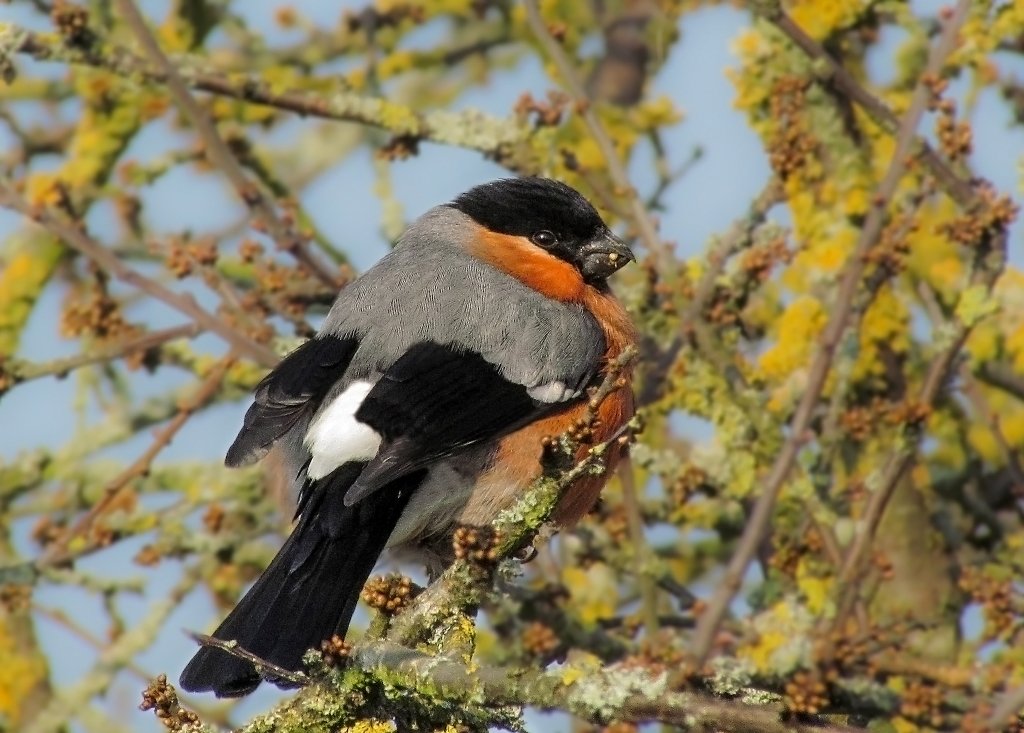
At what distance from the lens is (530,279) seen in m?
4.13

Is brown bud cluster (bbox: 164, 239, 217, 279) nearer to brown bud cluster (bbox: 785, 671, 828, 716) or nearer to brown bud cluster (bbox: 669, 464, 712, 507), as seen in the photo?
brown bud cluster (bbox: 669, 464, 712, 507)

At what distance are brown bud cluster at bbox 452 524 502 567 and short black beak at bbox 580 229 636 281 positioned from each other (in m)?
1.62

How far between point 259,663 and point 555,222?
2.14 meters

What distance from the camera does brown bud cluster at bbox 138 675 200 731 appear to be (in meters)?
2.33

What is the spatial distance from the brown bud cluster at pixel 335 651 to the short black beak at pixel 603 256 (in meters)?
1.94

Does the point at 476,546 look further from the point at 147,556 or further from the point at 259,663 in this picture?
the point at 147,556

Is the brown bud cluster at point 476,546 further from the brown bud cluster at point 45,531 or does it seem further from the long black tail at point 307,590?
the brown bud cluster at point 45,531

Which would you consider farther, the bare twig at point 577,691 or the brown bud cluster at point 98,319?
the brown bud cluster at point 98,319

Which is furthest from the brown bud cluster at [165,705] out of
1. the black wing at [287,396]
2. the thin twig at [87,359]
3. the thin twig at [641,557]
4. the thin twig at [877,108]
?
the thin twig at [877,108]

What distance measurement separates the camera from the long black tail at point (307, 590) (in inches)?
119

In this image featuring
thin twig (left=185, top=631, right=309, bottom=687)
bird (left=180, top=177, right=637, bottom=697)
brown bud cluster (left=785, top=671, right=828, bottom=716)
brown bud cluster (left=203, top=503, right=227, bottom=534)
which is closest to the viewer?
brown bud cluster (left=785, top=671, right=828, bottom=716)

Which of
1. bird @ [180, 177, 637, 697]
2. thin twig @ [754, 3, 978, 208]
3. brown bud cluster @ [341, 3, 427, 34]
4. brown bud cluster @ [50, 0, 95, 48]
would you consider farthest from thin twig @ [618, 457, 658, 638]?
brown bud cluster @ [341, 3, 427, 34]

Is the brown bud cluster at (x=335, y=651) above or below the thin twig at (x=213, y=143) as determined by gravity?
below

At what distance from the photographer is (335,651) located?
2471mm
